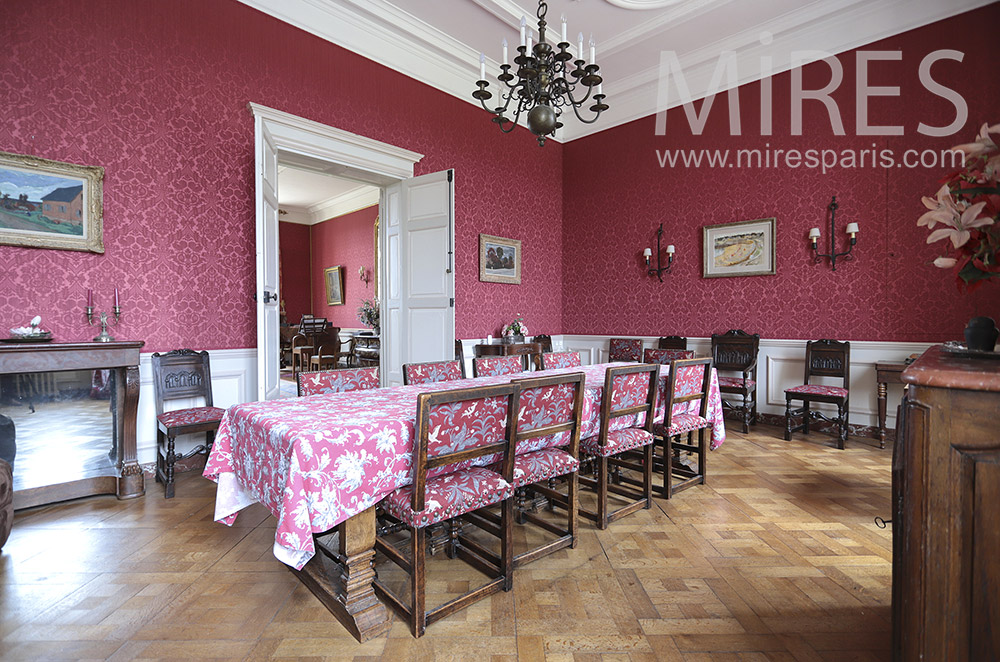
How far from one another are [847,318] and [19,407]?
20.5 ft

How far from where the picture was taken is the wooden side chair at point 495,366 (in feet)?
10.2

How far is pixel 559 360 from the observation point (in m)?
3.56

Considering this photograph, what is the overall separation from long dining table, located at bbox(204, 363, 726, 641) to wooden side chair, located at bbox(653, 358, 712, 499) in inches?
63.1

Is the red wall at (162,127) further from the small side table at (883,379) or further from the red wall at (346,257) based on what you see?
the small side table at (883,379)

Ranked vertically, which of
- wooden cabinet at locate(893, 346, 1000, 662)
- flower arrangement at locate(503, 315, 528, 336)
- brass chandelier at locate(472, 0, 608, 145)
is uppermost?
brass chandelier at locate(472, 0, 608, 145)

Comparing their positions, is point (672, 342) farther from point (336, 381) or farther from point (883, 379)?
point (336, 381)

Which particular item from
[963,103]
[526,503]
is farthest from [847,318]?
[526,503]

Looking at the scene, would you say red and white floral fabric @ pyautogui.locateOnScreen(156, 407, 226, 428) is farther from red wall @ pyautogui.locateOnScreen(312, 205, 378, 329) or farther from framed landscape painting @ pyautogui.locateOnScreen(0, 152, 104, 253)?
red wall @ pyautogui.locateOnScreen(312, 205, 378, 329)

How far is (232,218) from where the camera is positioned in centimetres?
368

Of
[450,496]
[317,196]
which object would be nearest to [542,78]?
[450,496]

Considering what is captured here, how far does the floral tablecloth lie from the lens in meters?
1.49

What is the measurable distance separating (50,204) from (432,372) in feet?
8.49

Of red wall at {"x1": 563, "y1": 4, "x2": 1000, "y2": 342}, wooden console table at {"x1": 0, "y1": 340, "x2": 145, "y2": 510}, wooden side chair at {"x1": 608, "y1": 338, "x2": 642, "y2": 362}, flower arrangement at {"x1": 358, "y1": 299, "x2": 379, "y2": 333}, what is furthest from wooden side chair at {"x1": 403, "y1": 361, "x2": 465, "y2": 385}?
flower arrangement at {"x1": 358, "y1": 299, "x2": 379, "y2": 333}

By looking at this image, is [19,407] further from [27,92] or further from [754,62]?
[754,62]
